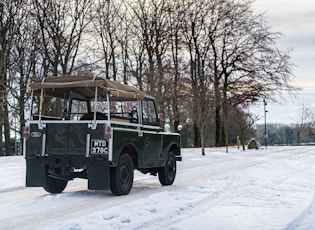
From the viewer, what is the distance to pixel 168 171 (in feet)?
43.2

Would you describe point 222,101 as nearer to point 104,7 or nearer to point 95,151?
point 104,7

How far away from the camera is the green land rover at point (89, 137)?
1018cm

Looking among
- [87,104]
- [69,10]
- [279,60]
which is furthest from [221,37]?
[87,104]

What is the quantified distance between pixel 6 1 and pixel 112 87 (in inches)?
839

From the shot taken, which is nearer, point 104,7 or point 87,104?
point 87,104

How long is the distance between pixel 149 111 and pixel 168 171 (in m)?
1.79

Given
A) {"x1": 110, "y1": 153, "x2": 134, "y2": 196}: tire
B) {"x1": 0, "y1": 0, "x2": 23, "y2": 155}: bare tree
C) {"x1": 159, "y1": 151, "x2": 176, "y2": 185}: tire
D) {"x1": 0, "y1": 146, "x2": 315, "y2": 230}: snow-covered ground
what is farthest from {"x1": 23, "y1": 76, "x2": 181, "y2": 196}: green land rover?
{"x1": 0, "y1": 0, "x2": 23, "y2": 155}: bare tree

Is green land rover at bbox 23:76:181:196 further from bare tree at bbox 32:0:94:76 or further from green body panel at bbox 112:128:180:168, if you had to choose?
bare tree at bbox 32:0:94:76

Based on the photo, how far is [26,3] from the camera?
3161 cm

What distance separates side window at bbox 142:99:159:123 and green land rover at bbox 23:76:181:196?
0.05m

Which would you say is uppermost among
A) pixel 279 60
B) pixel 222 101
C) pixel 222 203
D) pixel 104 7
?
pixel 104 7

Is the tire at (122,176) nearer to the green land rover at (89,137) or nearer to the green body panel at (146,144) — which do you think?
the green land rover at (89,137)

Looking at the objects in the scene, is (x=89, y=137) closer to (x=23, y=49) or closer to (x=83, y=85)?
(x=83, y=85)

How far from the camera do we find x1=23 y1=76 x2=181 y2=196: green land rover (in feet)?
33.4
